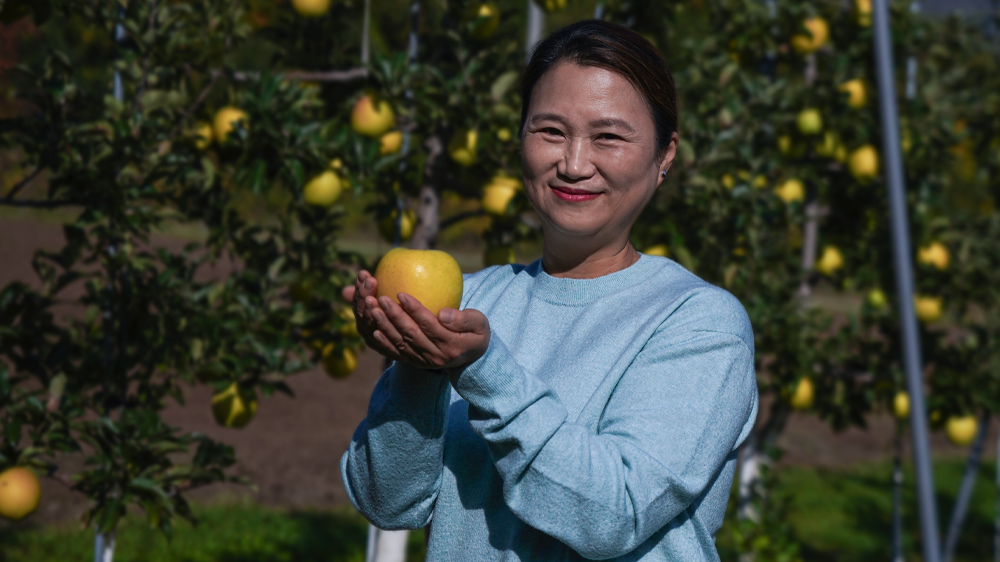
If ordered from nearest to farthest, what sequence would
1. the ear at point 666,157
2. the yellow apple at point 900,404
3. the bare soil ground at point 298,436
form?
the ear at point 666,157 → the yellow apple at point 900,404 → the bare soil ground at point 298,436

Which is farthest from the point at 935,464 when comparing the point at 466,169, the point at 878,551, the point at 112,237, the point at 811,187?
the point at 112,237

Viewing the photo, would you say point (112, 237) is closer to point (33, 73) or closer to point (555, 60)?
point (33, 73)

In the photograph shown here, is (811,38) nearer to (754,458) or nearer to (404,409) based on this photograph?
(754,458)

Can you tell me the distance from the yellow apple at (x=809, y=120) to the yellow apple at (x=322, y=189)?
1.63 meters

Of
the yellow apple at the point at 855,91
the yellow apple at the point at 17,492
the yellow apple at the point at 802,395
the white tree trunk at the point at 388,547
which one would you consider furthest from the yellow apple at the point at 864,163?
the yellow apple at the point at 17,492

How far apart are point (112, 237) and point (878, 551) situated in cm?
405

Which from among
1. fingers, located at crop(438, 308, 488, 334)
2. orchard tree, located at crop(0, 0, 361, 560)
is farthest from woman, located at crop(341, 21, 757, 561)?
orchard tree, located at crop(0, 0, 361, 560)

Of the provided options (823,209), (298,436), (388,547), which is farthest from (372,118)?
(298,436)

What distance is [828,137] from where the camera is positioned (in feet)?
9.36

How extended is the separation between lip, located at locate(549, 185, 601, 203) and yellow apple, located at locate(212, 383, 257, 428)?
4.57 feet

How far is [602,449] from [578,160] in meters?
0.31

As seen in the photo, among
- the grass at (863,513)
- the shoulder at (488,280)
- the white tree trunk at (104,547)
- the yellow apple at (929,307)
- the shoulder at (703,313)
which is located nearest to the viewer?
the shoulder at (703,313)

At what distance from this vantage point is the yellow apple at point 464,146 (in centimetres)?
213

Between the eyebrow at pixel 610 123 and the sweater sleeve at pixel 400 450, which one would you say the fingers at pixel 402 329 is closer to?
the sweater sleeve at pixel 400 450
